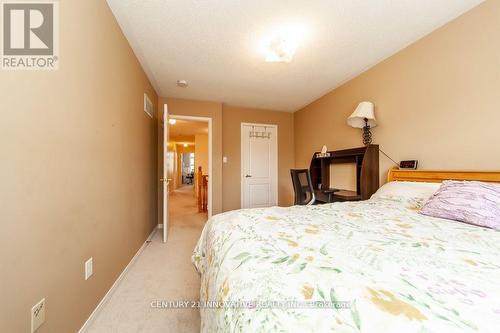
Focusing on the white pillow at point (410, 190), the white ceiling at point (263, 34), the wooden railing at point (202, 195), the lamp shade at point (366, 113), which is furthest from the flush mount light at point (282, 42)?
the wooden railing at point (202, 195)

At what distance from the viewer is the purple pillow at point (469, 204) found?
3.82 ft

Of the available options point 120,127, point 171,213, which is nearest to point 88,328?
point 120,127

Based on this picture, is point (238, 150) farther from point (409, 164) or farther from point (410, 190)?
point (410, 190)

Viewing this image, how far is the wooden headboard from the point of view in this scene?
1.53 metres

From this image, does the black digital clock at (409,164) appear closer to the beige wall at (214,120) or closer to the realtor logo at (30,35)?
the beige wall at (214,120)

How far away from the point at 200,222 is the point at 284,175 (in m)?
2.13

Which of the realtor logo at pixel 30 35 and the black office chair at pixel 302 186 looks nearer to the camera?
the realtor logo at pixel 30 35

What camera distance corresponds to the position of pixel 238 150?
14.6ft

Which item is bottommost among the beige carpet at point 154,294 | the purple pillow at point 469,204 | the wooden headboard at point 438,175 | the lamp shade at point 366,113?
the beige carpet at point 154,294

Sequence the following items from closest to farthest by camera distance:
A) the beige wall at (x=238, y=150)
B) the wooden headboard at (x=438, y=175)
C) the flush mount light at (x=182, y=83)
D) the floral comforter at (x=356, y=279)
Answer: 1. the floral comforter at (x=356, y=279)
2. the wooden headboard at (x=438, y=175)
3. the flush mount light at (x=182, y=83)
4. the beige wall at (x=238, y=150)

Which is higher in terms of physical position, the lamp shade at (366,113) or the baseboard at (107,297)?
the lamp shade at (366,113)

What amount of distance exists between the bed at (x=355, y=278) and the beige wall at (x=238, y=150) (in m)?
3.22

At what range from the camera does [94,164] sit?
1477 mm

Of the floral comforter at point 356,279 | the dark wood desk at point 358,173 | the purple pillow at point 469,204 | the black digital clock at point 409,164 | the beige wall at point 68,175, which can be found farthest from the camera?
the dark wood desk at point 358,173
